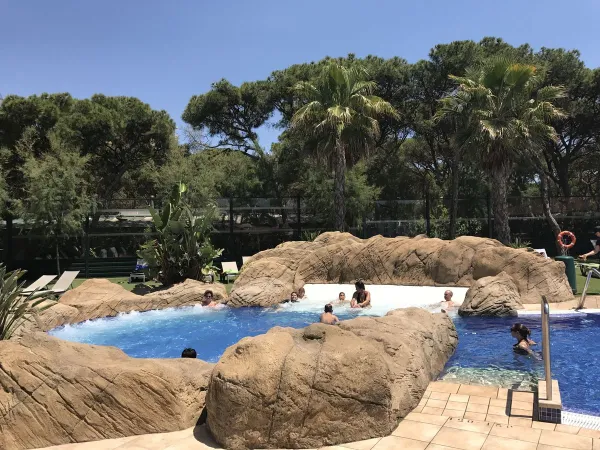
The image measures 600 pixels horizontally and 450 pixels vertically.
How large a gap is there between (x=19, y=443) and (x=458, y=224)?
71.9 feet

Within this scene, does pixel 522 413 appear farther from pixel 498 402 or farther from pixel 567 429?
pixel 567 429

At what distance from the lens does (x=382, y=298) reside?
13867 millimetres

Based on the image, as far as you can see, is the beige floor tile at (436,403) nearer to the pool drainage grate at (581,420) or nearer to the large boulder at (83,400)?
the pool drainage grate at (581,420)

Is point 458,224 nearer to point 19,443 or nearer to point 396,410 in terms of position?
point 396,410

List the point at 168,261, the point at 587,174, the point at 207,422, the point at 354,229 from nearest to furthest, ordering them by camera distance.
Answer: the point at 207,422 → the point at 168,261 → the point at 354,229 → the point at 587,174

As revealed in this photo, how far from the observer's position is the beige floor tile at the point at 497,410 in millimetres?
4941

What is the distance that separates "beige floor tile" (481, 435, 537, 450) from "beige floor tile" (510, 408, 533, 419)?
0.84m

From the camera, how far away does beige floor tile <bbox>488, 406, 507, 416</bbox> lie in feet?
16.2

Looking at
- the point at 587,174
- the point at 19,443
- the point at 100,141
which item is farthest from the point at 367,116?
the point at 587,174

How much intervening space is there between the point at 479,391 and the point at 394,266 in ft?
30.7

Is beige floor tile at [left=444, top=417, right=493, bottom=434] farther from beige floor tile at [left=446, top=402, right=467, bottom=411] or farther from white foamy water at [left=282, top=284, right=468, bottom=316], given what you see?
white foamy water at [left=282, top=284, right=468, bottom=316]

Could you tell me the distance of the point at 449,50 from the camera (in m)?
25.9

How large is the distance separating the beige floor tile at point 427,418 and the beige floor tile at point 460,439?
25cm

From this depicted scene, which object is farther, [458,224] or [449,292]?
[458,224]
